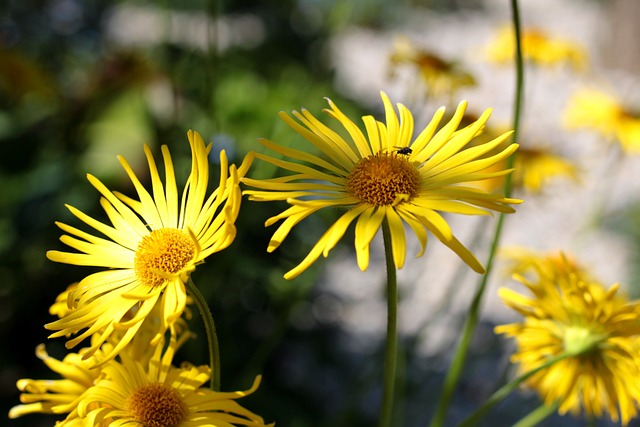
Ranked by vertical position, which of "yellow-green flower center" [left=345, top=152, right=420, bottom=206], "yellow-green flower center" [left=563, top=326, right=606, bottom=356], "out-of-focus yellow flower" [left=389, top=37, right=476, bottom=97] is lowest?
"yellow-green flower center" [left=563, top=326, right=606, bottom=356]

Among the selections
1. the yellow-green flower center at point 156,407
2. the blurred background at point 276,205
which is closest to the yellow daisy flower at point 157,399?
the yellow-green flower center at point 156,407

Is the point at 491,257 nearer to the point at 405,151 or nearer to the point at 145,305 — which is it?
the point at 405,151

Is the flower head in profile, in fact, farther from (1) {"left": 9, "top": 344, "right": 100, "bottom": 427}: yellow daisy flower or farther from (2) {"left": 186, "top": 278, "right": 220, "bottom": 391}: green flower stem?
(1) {"left": 9, "top": 344, "right": 100, "bottom": 427}: yellow daisy flower

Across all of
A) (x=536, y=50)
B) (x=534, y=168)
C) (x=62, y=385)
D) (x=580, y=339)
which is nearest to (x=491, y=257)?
(x=580, y=339)

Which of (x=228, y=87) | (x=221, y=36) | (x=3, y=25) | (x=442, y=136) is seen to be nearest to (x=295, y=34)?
(x=221, y=36)

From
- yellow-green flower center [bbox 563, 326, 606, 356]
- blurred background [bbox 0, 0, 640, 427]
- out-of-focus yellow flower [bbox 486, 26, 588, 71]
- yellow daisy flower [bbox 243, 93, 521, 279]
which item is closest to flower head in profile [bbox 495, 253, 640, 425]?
yellow-green flower center [bbox 563, 326, 606, 356]

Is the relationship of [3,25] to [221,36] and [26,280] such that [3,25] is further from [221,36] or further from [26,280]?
[221,36]
